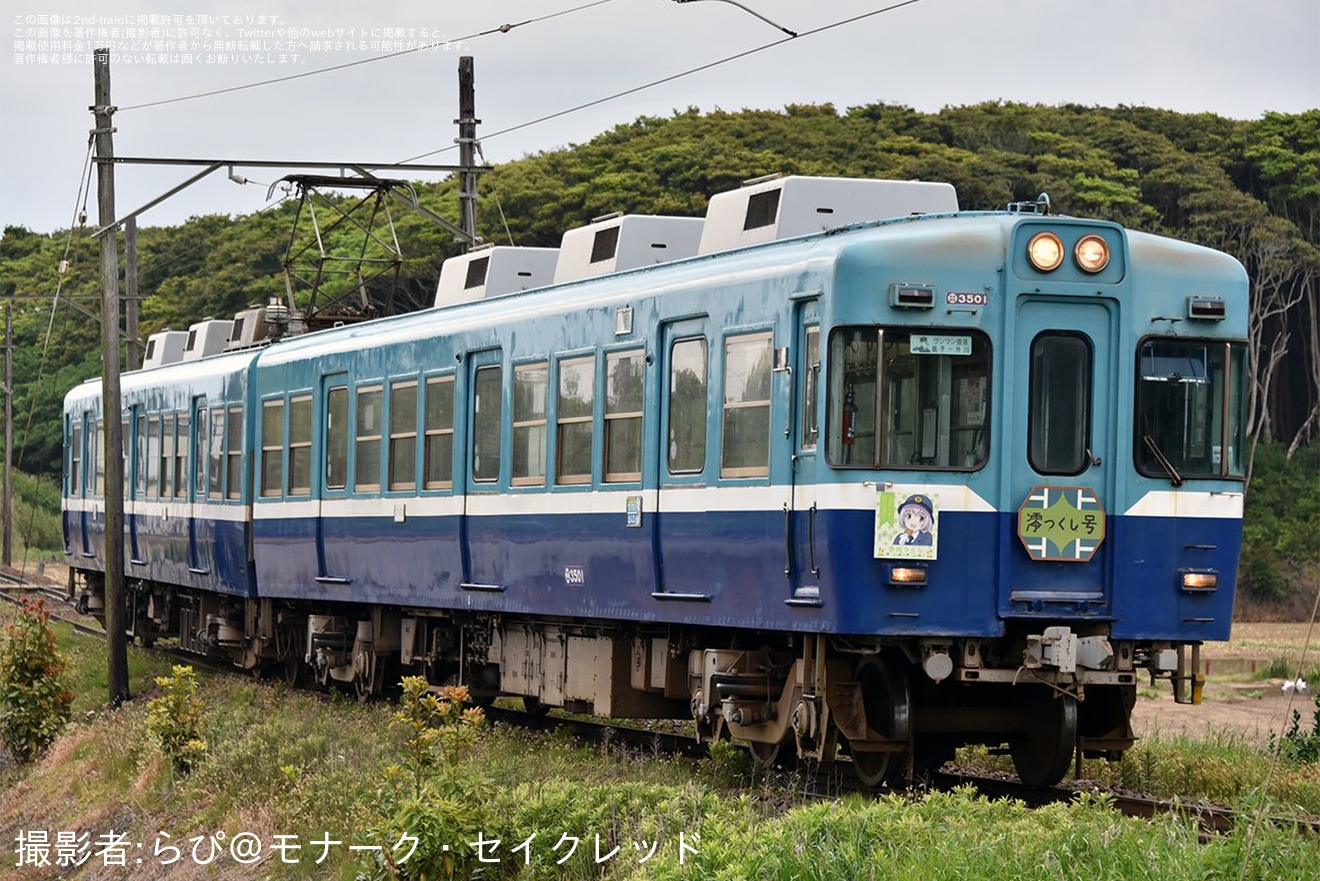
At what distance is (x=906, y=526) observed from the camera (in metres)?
10.7

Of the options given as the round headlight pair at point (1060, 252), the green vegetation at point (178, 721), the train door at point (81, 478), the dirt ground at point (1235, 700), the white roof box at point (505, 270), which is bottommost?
the dirt ground at point (1235, 700)

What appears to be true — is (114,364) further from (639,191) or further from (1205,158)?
(1205,158)

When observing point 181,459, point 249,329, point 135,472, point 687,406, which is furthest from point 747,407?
point 135,472

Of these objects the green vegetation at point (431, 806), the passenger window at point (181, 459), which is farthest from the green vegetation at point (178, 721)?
the passenger window at point (181, 459)

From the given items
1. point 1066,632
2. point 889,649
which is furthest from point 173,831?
point 1066,632

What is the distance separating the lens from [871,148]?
50.3 meters

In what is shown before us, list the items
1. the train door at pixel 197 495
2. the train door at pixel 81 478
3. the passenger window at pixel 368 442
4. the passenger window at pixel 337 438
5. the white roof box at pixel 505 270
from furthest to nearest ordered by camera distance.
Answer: the train door at pixel 81 478
the train door at pixel 197 495
the passenger window at pixel 337 438
the passenger window at pixel 368 442
the white roof box at pixel 505 270

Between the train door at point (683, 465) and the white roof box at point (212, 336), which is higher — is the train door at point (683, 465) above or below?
below

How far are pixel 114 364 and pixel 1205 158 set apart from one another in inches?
1394

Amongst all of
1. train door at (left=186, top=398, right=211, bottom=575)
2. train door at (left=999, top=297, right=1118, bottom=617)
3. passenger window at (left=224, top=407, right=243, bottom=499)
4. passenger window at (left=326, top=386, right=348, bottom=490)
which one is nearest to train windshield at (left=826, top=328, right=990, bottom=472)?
train door at (left=999, top=297, right=1118, bottom=617)

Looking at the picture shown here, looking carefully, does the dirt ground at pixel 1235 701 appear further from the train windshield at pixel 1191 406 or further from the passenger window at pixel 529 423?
the passenger window at pixel 529 423

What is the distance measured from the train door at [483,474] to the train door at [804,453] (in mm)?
4049

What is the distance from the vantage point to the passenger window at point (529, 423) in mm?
14203

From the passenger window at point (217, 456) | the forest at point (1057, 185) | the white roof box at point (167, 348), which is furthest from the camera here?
the forest at point (1057, 185)
